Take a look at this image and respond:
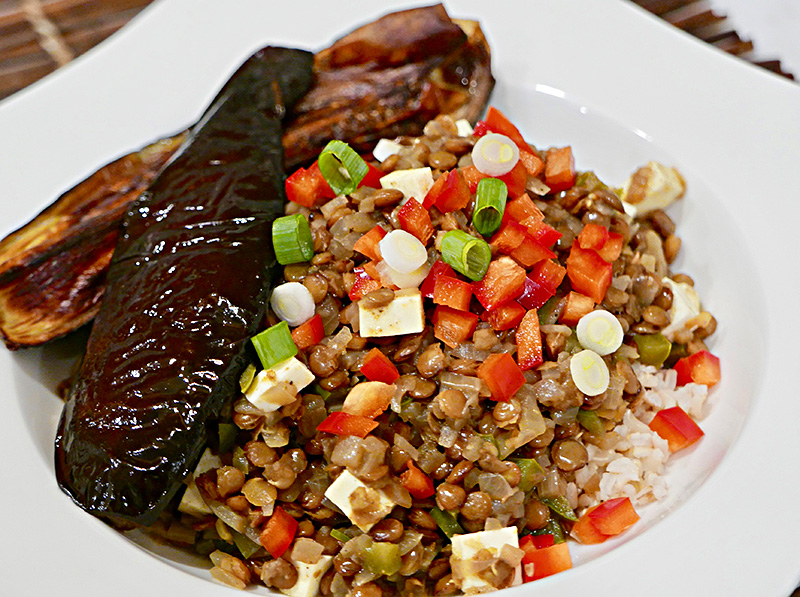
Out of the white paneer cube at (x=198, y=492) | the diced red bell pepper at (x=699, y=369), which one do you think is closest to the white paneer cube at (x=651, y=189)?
the diced red bell pepper at (x=699, y=369)

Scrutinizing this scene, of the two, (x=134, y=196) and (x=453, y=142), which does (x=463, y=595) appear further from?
(x=134, y=196)

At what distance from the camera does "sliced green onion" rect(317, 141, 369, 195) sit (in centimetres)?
306

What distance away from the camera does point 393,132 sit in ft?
12.0

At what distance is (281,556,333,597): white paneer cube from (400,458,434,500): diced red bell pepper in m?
0.43

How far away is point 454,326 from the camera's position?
2.81 metres

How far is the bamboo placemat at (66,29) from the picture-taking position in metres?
4.45

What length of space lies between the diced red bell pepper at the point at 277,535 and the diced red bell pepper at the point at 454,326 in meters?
0.98

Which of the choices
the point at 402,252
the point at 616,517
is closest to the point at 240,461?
the point at 402,252

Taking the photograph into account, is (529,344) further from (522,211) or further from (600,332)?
(522,211)

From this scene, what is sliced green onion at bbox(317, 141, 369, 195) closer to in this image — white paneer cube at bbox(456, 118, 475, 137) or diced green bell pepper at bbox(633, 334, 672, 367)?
white paneer cube at bbox(456, 118, 475, 137)

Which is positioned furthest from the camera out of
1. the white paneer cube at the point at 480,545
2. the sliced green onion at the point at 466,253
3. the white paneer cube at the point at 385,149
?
the white paneer cube at the point at 385,149

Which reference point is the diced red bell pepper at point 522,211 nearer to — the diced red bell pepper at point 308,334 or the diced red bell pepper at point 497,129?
the diced red bell pepper at point 497,129

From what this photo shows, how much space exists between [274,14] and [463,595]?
11.7 feet

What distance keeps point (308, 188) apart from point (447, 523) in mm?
1631
